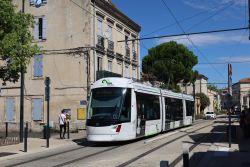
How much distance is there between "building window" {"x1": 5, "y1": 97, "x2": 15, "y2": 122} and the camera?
120 feet

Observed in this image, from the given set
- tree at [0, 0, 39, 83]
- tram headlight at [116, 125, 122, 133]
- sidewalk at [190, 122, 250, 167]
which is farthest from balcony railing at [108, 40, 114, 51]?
sidewalk at [190, 122, 250, 167]

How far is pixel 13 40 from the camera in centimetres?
1847

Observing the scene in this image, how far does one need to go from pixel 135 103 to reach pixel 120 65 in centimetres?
1937

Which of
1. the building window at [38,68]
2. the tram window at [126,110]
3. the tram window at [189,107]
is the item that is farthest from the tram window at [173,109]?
the building window at [38,68]

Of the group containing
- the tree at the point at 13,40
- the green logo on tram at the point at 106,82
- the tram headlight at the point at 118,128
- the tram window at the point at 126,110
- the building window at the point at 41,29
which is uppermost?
the building window at the point at 41,29

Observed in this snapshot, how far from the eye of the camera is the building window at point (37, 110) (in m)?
35.6

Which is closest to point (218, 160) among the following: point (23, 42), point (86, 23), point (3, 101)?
point (23, 42)

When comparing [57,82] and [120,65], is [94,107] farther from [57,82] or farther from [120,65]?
[120,65]

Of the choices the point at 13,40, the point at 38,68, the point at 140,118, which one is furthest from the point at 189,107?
the point at 13,40

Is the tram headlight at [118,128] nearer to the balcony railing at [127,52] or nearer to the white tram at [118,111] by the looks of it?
the white tram at [118,111]

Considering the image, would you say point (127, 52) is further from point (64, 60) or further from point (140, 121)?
point (140, 121)

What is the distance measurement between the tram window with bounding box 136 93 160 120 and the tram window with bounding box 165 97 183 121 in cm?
296

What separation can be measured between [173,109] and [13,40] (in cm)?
1570

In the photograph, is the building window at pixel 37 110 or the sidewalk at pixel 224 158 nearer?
the sidewalk at pixel 224 158
